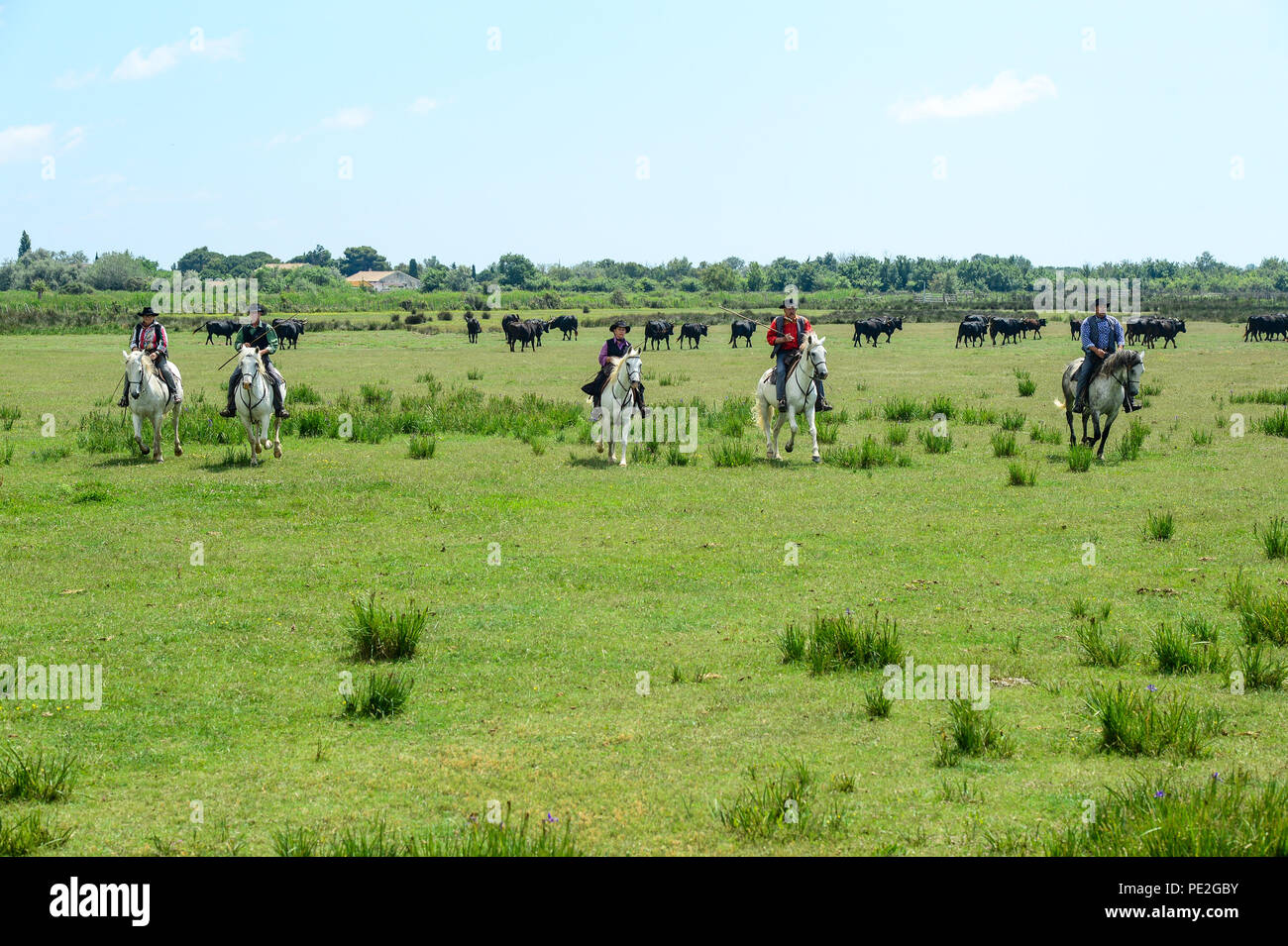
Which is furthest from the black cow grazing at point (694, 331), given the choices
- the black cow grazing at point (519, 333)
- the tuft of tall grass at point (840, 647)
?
the tuft of tall grass at point (840, 647)

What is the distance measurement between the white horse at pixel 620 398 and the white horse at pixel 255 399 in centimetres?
569

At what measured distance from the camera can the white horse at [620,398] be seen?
709 inches

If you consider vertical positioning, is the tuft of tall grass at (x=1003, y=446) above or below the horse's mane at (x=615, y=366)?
below

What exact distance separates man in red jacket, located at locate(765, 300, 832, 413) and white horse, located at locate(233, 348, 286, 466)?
28.2 feet

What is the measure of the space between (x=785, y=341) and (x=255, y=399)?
8989 mm

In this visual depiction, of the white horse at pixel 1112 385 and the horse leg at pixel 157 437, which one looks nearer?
the white horse at pixel 1112 385

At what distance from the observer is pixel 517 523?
14148 mm

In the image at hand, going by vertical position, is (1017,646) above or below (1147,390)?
below

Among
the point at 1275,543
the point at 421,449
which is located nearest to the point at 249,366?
the point at 421,449

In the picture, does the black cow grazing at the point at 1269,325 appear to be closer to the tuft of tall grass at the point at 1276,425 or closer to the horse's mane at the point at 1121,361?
the tuft of tall grass at the point at 1276,425

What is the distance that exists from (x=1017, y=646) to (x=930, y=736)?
2043mm

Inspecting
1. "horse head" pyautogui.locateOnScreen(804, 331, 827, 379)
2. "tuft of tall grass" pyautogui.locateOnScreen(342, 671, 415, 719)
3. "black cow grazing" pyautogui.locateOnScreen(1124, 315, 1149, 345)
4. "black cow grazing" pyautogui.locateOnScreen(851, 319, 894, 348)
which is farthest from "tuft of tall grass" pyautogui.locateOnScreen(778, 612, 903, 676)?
"black cow grazing" pyautogui.locateOnScreen(1124, 315, 1149, 345)
